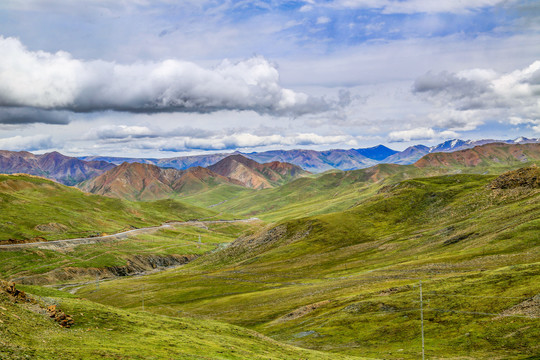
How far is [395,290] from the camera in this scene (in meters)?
94.4

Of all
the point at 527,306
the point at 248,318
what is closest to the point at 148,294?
the point at 248,318

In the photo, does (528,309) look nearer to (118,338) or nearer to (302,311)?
(302,311)

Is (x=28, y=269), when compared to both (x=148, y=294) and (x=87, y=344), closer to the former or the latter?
(x=148, y=294)

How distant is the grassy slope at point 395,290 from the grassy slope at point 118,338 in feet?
69.6

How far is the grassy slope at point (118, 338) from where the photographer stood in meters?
36.6

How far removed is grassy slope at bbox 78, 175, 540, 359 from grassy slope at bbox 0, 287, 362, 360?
2121cm

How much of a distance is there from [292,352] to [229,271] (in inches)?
5316

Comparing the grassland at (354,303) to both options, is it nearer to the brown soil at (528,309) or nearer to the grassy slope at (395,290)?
the brown soil at (528,309)

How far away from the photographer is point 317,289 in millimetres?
122688

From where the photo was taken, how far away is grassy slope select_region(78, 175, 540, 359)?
6812 centimetres

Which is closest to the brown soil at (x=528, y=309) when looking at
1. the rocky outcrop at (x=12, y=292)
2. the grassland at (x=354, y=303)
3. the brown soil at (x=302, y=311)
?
the grassland at (x=354, y=303)

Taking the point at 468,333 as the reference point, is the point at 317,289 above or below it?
below

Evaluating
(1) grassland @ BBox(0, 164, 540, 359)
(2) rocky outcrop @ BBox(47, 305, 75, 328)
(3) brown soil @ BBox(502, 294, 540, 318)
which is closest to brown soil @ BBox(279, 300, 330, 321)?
(1) grassland @ BBox(0, 164, 540, 359)

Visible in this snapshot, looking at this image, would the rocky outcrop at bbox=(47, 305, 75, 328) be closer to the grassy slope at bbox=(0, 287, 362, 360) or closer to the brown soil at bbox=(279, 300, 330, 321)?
the grassy slope at bbox=(0, 287, 362, 360)
